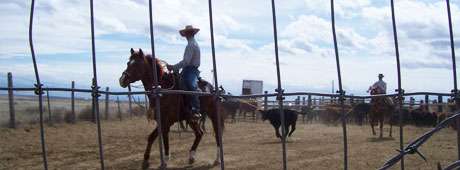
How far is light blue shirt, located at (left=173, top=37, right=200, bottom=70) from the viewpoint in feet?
31.4

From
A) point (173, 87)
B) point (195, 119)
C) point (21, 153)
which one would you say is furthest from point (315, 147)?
point (21, 153)

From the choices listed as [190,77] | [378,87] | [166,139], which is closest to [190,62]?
[190,77]

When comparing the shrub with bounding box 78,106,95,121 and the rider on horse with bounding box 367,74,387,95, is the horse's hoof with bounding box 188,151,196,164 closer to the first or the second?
the rider on horse with bounding box 367,74,387,95

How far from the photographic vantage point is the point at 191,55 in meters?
9.65

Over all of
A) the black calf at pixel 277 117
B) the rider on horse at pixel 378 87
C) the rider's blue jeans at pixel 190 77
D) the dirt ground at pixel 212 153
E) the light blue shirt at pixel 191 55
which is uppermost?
the light blue shirt at pixel 191 55

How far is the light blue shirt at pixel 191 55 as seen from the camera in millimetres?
9562

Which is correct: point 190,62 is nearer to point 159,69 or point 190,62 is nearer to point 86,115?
point 159,69

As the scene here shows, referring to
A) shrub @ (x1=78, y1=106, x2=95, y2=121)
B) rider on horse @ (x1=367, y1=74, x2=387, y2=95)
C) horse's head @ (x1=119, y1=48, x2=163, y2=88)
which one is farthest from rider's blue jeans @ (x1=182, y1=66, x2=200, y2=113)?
shrub @ (x1=78, y1=106, x2=95, y2=121)

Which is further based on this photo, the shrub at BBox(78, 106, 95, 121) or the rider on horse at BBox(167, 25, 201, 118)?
the shrub at BBox(78, 106, 95, 121)

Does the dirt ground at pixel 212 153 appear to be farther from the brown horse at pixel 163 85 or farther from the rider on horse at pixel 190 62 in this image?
the rider on horse at pixel 190 62

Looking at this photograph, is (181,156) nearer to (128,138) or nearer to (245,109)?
(128,138)

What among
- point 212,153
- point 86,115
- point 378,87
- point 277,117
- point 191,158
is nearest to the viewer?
point 191,158

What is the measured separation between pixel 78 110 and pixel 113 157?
43.4 feet

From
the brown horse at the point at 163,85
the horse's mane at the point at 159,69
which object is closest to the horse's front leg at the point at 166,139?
the brown horse at the point at 163,85
